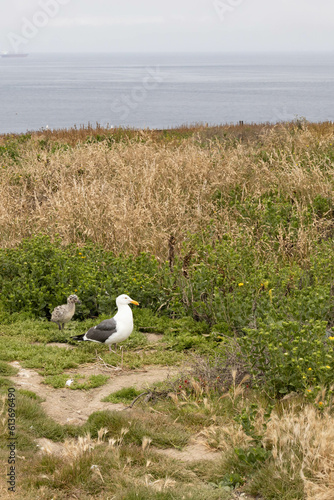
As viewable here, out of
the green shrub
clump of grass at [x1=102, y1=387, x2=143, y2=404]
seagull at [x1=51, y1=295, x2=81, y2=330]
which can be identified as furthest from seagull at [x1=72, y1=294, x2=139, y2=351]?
the green shrub

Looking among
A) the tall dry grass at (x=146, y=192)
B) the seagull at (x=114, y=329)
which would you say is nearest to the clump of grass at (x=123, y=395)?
the seagull at (x=114, y=329)

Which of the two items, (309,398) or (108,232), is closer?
(309,398)

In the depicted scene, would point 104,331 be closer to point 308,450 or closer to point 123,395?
point 123,395

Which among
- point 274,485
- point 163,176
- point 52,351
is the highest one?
point 163,176

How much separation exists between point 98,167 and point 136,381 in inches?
317

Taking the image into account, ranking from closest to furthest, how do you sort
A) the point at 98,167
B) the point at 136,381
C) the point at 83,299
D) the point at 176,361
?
1. the point at 136,381
2. the point at 176,361
3. the point at 83,299
4. the point at 98,167

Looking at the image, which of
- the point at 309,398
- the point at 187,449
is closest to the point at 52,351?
the point at 187,449

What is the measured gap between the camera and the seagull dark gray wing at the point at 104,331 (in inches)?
256

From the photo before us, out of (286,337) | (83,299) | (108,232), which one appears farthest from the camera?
(108,232)

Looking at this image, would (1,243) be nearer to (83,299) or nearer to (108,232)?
(108,232)

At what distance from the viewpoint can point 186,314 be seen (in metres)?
7.67

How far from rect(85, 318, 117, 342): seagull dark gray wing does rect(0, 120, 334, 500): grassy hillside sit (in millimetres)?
301

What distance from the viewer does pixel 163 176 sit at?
474 inches

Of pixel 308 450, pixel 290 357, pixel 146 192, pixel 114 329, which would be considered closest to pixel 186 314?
pixel 114 329
